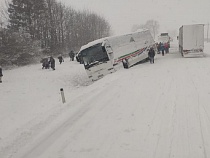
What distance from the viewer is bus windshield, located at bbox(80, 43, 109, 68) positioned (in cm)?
1573

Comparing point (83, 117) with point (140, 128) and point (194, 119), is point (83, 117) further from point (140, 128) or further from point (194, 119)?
point (194, 119)

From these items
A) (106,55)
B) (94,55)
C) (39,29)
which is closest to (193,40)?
(106,55)

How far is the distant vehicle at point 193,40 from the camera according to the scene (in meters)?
19.9

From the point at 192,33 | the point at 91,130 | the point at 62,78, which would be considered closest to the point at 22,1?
the point at 62,78

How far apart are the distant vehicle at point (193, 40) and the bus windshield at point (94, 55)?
963 cm

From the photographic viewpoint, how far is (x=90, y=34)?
62625mm

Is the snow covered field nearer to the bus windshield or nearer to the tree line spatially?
the bus windshield

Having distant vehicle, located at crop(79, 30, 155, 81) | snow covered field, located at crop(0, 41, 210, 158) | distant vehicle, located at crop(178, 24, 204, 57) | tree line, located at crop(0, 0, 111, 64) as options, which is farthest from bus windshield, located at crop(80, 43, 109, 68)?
tree line, located at crop(0, 0, 111, 64)

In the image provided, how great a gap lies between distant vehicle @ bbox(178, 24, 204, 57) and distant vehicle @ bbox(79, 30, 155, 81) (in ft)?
19.0

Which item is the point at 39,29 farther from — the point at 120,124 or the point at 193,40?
the point at 120,124

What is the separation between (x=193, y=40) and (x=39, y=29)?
32.6m

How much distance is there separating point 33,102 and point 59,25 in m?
40.7

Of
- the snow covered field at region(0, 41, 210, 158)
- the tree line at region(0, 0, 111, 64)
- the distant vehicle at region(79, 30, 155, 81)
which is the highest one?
the tree line at region(0, 0, 111, 64)

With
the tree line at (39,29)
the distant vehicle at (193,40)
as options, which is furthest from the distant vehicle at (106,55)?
the tree line at (39,29)
